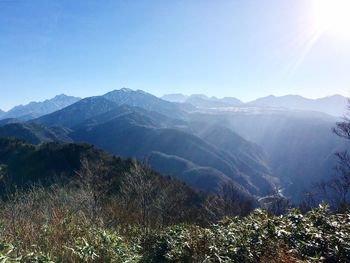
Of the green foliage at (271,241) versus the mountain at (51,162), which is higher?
the green foliage at (271,241)

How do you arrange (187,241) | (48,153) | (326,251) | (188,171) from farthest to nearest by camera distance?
(188,171) → (48,153) → (187,241) → (326,251)

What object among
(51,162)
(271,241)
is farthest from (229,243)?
(51,162)

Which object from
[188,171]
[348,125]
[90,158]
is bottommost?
[188,171]

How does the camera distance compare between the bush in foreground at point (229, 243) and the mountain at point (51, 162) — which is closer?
the bush in foreground at point (229, 243)

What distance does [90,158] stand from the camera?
69250 mm

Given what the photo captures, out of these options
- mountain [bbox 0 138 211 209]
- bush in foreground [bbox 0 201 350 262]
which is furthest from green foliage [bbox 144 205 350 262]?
mountain [bbox 0 138 211 209]

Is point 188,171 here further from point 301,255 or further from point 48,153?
point 301,255

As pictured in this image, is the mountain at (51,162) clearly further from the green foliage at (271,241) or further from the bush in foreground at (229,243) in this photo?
the bush in foreground at (229,243)

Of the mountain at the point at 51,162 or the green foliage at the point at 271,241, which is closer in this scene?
the green foliage at the point at 271,241

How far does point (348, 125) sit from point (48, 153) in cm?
6807

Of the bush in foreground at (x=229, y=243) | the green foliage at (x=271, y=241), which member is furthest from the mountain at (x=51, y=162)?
the bush in foreground at (x=229, y=243)

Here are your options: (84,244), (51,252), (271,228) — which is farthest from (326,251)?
(51,252)

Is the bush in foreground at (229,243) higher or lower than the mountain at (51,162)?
higher

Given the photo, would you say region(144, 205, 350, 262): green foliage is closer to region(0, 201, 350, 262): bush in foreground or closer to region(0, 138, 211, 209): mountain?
region(0, 201, 350, 262): bush in foreground
